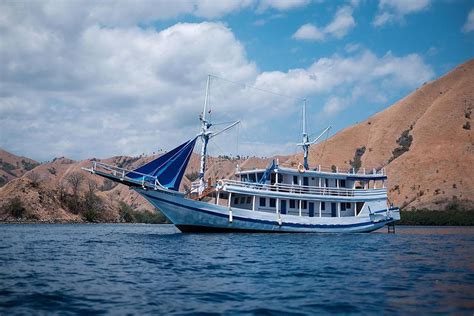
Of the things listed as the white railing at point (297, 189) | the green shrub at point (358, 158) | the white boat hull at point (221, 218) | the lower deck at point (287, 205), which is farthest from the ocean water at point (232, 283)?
the green shrub at point (358, 158)

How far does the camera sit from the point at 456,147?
103125 mm

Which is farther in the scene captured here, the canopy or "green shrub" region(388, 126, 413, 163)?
"green shrub" region(388, 126, 413, 163)

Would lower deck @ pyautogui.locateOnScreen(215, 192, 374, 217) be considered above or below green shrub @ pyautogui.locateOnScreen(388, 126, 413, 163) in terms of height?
below

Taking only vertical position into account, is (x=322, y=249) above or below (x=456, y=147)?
below

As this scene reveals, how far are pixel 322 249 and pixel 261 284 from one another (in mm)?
13915

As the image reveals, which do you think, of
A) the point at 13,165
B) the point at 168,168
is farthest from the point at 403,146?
the point at 13,165

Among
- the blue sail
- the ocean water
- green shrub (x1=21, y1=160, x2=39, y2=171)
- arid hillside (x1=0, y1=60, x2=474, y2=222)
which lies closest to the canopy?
the blue sail

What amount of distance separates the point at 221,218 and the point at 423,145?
83.2 metres

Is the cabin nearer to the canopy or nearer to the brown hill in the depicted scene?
the canopy

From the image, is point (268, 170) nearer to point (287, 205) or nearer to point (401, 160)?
point (287, 205)

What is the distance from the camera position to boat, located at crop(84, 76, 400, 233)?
40.2 meters

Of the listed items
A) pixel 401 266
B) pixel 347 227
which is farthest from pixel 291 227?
pixel 401 266

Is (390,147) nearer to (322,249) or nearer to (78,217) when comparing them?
(78,217)

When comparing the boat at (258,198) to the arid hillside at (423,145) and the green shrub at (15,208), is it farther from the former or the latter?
the green shrub at (15,208)
